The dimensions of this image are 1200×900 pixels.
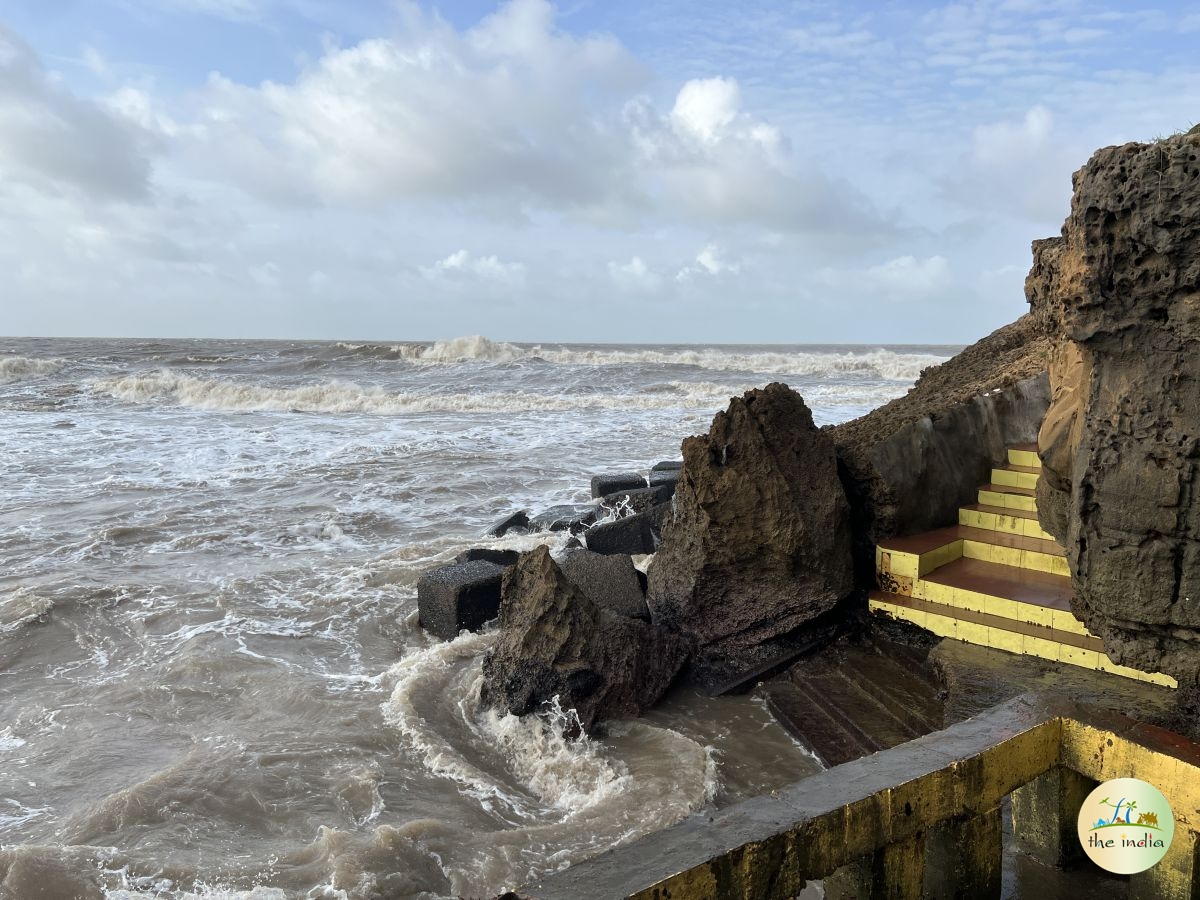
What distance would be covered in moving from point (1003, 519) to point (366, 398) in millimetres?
21211

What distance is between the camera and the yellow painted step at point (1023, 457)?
6.44 metres

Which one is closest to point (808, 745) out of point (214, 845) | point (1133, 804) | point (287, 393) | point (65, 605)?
point (1133, 804)

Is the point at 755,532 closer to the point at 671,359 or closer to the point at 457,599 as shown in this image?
the point at 457,599

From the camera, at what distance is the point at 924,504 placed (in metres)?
5.92

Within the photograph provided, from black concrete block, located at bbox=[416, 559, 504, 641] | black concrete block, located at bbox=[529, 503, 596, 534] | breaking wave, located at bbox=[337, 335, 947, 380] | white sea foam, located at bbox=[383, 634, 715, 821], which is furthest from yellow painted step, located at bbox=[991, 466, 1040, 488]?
breaking wave, located at bbox=[337, 335, 947, 380]

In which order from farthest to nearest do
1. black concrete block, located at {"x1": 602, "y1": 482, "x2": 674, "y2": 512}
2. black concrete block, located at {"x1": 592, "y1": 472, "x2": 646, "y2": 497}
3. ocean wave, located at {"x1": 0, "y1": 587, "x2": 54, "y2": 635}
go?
black concrete block, located at {"x1": 592, "y1": 472, "x2": 646, "y2": 497} → black concrete block, located at {"x1": 602, "y1": 482, "x2": 674, "y2": 512} → ocean wave, located at {"x1": 0, "y1": 587, "x2": 54, "y2": 635}

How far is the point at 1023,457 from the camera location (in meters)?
6.52

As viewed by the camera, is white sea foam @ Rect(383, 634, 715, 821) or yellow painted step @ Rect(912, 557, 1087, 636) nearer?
white sea foam @ Rect(383, 634, 715, 821)

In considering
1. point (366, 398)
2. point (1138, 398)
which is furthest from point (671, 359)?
point (1138, 398)

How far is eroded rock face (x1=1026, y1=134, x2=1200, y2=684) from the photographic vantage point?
2.73 m

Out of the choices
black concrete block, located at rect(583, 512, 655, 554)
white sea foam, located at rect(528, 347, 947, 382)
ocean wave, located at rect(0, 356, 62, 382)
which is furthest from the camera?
white sea foam, located at rect(528, 347, 947, 382)

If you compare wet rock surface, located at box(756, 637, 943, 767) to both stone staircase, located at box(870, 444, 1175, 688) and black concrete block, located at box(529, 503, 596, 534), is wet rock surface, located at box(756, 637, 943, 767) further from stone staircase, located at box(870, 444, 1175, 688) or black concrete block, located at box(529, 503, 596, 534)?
black concrete block, located at box(529, 503, 596, 534)

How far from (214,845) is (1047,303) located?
4542 mm
